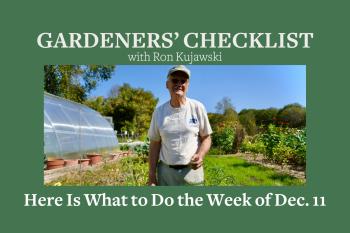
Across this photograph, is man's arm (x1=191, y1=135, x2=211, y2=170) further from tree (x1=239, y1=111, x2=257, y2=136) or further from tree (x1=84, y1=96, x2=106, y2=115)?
tree (x1=84, y1=96, x2=106, y2=115)

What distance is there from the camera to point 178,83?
9.93 ft

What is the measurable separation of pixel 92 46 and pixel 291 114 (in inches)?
244

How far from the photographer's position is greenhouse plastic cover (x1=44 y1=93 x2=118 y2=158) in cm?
679

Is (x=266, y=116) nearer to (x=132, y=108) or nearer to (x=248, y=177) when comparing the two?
(x=132, y=108)

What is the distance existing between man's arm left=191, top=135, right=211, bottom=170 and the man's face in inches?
16.3

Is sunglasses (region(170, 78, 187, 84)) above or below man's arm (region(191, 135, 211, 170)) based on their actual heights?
above

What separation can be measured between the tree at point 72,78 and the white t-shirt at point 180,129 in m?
3.06

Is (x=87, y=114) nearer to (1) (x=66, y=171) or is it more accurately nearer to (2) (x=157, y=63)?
(1) (x=66, y=171)

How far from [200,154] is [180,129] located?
0.82ft

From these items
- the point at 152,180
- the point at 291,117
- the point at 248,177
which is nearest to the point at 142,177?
the point at 248,177

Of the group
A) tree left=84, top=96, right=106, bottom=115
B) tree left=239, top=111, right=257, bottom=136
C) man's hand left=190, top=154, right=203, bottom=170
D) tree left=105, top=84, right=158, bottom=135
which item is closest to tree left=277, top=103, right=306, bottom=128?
tree left=239, top=111, right=257, bottom=136

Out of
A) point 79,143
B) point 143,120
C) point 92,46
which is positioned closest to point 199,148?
point 92,46

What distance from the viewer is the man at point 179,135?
120 inches

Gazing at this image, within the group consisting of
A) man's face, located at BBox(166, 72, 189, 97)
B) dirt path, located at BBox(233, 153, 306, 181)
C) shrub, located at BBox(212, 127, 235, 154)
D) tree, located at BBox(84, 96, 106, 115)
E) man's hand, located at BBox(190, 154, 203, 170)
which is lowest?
dirt path, located at BBox(233, 153, 306, 181)
